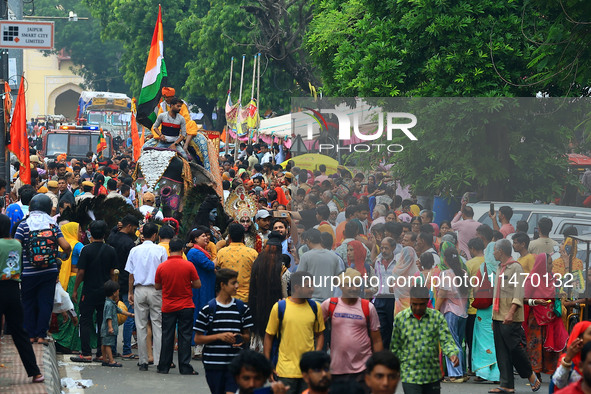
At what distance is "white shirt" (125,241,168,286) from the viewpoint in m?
11.0

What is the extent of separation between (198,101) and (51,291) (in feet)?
133

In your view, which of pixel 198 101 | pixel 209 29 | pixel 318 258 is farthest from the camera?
pixel 198 101

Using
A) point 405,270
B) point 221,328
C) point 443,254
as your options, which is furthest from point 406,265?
point 221,328

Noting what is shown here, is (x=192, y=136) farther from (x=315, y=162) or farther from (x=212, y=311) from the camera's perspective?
(x=212, y=311)

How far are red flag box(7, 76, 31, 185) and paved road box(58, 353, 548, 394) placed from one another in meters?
5.66

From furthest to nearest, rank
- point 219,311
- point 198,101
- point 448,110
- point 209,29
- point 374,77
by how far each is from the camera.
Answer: point 198,101 < point 209,29 < point 374,77 < point 448,110 < point 219,311

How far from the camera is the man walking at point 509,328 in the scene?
1025 cm

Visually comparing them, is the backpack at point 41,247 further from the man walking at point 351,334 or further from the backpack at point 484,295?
the backpack at point 484,295

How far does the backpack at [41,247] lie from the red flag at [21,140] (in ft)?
21.4

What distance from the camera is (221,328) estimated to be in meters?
7.90

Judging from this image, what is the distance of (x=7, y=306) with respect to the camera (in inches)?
352

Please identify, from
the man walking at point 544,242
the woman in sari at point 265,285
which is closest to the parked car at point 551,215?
the man walking at point 544,242

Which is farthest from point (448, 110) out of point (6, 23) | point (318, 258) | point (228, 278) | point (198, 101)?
point (198, 101)

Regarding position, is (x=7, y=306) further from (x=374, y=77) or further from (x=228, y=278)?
(x=374, y=77)
